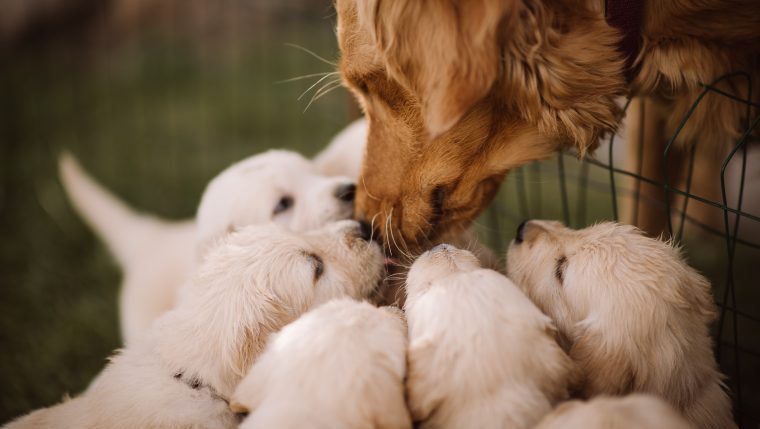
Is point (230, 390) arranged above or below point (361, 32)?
below

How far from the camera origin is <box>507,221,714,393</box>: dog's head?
1.49 meters

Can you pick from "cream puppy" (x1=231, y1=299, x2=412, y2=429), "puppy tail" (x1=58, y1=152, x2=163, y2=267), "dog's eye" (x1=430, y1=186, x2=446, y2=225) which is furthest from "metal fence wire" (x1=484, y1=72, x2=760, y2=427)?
"puppy tail" (x1=58, y1=152, x2=163, y2=267)

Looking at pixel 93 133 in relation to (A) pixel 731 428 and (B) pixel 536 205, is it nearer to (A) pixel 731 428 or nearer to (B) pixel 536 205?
(B) pixel 536 205

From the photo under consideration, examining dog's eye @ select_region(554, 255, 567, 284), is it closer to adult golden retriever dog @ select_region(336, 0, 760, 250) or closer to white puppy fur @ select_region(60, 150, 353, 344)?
adult golden retriever dog @ select_region(336, 0, 760, 250)

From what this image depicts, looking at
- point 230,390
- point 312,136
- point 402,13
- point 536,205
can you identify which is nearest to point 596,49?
point 402,13

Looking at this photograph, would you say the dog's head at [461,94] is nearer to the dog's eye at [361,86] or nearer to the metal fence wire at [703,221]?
the dog's eye at [361,86]

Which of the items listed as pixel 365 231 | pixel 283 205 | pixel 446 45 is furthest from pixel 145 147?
pixel 446 45

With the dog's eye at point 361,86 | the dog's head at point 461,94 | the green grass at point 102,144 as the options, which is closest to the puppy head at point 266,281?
the dog's head at point 461,94

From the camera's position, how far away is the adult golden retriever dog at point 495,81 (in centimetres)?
152

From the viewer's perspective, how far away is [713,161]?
2.44 meters

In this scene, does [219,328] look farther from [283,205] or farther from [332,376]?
[283,205]

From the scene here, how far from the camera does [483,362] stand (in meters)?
1.35

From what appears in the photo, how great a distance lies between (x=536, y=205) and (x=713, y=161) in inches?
42.6

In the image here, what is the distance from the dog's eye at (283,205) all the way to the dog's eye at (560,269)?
0.96 metres
